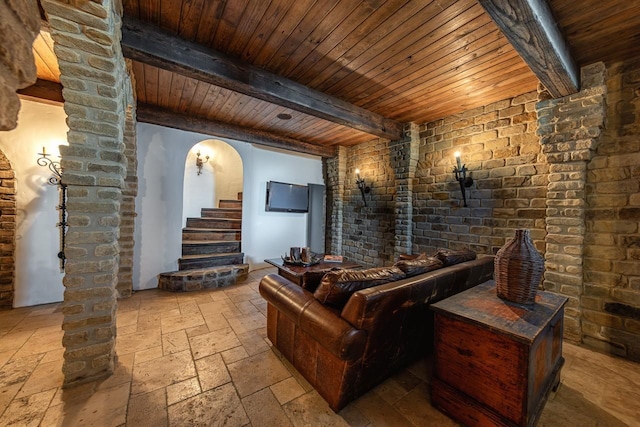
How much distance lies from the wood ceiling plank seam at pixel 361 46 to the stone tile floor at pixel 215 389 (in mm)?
2607

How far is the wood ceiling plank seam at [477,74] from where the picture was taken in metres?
2.12

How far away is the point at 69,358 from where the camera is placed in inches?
62.6

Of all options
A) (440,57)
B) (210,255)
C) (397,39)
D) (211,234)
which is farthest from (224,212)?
(440,57)

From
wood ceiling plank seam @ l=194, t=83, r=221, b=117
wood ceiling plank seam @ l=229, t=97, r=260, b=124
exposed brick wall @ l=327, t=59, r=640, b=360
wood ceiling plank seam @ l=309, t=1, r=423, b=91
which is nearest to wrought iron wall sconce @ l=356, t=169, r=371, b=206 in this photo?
exposed brick wall @ l=327, t=59, r=640, b=360

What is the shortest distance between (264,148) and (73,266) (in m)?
3.74

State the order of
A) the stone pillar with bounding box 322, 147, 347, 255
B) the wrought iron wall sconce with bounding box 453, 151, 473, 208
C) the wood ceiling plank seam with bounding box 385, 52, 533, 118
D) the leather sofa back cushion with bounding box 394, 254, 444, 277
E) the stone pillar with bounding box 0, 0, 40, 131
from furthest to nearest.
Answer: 1. the stone pillar with bounding box 322, 147, 347, 255
2. the wrought iron wall sconce with bounding box 453, 151, 473, 208
3. the wood ceiling plank seam with bounding box 385, 52, 533, 118
4. the leather sofa back cushion with bounding box 394, 254, 444, 277
5. the stone pillar with bounding box 0, 0, 40, 131

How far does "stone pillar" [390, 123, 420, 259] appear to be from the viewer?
3.67 metres

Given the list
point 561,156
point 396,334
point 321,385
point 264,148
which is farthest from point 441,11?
point 264,148

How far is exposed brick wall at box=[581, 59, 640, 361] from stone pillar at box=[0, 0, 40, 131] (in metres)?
3.50

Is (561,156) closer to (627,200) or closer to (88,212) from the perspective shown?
(627,200)

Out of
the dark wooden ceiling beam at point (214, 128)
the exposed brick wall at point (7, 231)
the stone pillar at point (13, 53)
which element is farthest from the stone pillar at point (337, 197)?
the stone pillar at point (13, 53)

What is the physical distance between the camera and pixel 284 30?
1884mm

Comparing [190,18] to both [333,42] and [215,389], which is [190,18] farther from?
[215,389]

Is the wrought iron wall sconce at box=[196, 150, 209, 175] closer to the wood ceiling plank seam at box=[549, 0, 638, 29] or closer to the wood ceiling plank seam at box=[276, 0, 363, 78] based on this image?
the wood ceiling plank seam at box=[276, 0, 363, 78]
